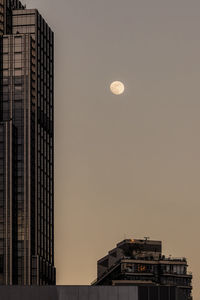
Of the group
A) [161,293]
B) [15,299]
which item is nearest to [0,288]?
[15,299]

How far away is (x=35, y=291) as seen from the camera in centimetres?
13675

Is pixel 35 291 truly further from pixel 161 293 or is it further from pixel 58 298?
pixel 161 293

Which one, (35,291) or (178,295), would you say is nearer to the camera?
(35,291)

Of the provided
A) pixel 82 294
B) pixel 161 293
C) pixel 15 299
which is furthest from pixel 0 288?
pixel 161 293

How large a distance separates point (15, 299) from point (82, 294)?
9201 millimetres

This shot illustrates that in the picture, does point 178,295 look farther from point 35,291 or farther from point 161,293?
point 35,291

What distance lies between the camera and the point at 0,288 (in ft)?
442

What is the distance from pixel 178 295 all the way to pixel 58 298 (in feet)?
59.9

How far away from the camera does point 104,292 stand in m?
139

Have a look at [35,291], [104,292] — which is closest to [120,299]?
[104,292]

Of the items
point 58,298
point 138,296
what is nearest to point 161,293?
point 138,296

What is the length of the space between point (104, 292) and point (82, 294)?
9.50 feet

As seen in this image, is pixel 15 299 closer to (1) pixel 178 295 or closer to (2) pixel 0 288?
(2) pixel 0 288

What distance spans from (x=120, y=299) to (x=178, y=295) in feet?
38.5
